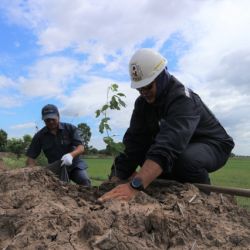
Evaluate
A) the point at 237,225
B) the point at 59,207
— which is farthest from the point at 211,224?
the point at 59,207

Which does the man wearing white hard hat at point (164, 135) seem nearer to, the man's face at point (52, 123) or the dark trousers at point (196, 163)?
the dark trousers at point (196, 163)

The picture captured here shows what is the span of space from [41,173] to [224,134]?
179cm

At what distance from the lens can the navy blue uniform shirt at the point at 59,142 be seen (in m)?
7.83

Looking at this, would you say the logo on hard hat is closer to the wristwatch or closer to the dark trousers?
the dark trousers

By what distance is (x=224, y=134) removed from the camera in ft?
15.4

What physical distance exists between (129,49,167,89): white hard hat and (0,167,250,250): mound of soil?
1.01 meters

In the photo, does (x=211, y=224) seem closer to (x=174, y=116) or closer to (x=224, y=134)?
(x=174, y=116)

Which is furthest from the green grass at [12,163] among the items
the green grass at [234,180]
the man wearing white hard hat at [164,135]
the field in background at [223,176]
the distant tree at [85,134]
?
the man wearing white hard hat at [164,135]

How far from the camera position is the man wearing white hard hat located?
3.80 m

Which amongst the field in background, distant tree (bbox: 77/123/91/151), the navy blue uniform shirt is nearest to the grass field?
the field in background

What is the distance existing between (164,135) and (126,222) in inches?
41.2

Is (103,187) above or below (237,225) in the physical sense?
above

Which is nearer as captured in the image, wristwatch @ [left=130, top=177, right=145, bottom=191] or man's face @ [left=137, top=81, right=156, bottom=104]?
wristwatch @ [left=130, top=177, right=145, bottom=191]

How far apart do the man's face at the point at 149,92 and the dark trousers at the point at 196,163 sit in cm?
55
